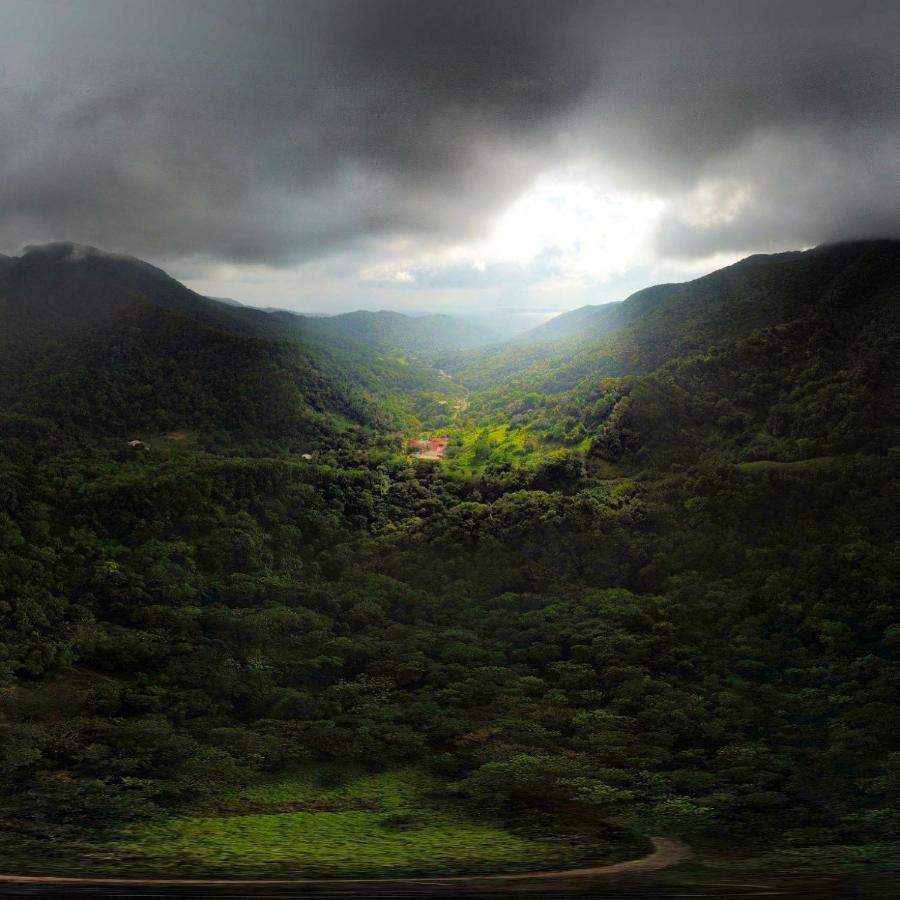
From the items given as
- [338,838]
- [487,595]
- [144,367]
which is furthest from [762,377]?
[144,367]

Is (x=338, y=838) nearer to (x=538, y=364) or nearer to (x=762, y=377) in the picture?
(x=762, y=377)

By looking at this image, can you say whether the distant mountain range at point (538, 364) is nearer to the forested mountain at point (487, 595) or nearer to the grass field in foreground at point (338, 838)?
the forested mountain at point (487, 595)

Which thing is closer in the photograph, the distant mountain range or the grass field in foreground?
the grass field in foreground

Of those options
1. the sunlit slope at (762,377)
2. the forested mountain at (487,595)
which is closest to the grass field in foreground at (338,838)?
the forested mountain at (487,595)

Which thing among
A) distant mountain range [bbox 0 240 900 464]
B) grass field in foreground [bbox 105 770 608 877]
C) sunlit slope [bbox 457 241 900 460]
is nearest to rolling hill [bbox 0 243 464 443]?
distant mountain range [bbox 0 240 900 464]

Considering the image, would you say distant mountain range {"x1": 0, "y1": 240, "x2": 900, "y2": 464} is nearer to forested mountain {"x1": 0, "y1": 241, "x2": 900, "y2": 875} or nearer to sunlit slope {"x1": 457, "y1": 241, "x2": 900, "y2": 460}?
sunlit slope {"x1": 457, "y1": 241, "x2": 900, "y2": 460}

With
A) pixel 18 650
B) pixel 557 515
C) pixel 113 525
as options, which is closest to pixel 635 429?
pixel 557 515
